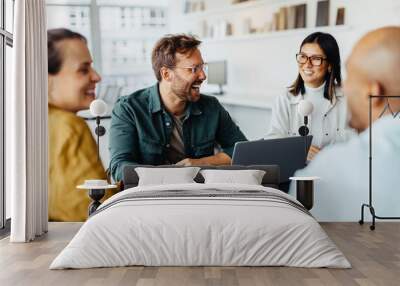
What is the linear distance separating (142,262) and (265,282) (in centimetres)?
104

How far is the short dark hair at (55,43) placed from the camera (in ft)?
27.1

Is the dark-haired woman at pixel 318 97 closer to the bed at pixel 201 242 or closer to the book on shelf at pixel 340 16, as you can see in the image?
the book on shelf at pixel 340 16

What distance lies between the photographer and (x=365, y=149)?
8219 mm

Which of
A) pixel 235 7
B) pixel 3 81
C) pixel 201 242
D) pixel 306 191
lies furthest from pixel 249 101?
pixel 201 242

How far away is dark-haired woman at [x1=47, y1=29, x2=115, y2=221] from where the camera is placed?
27.1 feet

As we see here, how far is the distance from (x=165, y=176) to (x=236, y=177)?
77 cm

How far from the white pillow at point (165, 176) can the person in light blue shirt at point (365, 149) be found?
1.40 meters

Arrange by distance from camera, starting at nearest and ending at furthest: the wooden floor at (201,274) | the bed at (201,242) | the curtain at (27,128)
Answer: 1. the wooden floor at (201,274)
2. the bed at (201,242)
3. the curtain at (27,128)

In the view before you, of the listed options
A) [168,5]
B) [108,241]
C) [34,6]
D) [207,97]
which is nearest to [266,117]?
[207,97]

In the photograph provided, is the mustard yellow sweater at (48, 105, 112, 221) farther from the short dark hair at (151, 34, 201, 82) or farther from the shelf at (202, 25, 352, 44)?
the shelf at (202, 25, 352, 44)

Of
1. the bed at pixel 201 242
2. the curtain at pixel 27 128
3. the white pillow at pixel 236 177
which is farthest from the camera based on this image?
the white pillow at pixel 236 177

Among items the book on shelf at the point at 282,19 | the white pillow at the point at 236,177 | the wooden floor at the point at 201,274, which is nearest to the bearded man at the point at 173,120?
the white pillow at the point at 236,177

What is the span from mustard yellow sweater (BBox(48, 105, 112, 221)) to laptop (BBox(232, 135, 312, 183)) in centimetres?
167

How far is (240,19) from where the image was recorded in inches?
327
